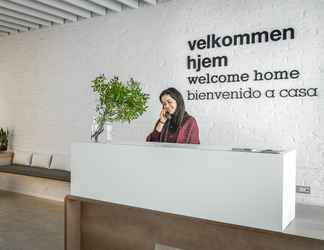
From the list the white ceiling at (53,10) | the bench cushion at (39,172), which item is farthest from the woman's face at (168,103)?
the bench cushion at (39,172)

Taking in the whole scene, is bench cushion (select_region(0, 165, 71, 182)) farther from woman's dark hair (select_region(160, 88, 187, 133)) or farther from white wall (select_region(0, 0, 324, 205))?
woman's dark hair (select_region(160, 88, 187, 133))

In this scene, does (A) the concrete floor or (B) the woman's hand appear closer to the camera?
(A) the concrete floor

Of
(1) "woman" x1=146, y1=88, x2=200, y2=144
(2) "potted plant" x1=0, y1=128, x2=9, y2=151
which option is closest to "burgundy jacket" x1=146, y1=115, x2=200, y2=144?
(1) "woman" x1=146, y1=88, x2=200, y2=144

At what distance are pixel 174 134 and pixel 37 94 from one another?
3.64 metres

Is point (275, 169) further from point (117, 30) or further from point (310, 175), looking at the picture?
point (117, 30)

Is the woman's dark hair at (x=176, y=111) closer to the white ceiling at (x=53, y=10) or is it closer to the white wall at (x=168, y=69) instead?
the white wall at (x=168, y=69)

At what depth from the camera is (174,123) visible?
526 centimetres

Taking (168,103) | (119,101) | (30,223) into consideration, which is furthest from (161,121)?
(30,223)

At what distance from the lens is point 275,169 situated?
226cm

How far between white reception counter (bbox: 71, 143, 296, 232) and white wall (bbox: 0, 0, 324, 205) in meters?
2.02

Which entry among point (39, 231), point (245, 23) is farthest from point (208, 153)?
point (39, 231)

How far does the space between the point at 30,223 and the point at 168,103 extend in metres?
2.73

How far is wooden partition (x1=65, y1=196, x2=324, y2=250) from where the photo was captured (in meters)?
2.42

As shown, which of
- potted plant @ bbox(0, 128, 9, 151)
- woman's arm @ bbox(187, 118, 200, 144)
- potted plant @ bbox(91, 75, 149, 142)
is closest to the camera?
potted plant @ bbox(91, 75, 149, 142)
